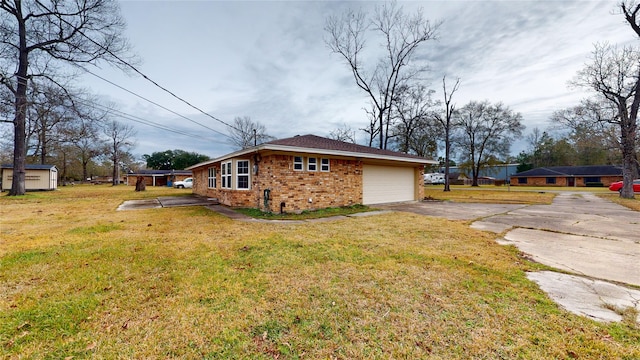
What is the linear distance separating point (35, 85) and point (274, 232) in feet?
59.7

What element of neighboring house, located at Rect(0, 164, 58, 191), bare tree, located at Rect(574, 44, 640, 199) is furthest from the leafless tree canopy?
neighboring house, located at Rect(0, 164, 58, 191)

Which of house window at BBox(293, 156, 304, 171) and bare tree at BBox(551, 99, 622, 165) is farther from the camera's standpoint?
bare tree at BBox(551, 99, 622, 165)

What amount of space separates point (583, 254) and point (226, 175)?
37.2 ft

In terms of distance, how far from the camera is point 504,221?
7.14 m

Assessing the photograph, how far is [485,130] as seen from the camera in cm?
3016

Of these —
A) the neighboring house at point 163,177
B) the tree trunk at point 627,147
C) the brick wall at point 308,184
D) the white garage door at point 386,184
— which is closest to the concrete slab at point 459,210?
the white garage door at point 386,184

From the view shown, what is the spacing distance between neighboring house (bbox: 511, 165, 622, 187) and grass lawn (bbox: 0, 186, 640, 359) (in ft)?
141

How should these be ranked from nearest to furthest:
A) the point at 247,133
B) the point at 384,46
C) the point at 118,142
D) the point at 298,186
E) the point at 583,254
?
the point at 583,254 → the point at 298,186 → the point at 384,46 → the point at 247,133 → the point at 118,142

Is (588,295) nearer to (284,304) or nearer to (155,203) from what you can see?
(284,304)

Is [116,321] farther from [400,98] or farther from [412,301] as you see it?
[400,98]

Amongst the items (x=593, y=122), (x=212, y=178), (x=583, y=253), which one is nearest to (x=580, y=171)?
(x=593, y=122)

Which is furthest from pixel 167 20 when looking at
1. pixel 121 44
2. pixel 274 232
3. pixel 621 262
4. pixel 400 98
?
pixel 400 98

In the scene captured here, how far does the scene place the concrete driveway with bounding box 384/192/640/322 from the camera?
8.49ft

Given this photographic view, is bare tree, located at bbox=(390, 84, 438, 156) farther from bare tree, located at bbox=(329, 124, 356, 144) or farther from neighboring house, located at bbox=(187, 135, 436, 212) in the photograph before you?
neighboring house, located at bbox=(187, 135, 436, 212)
